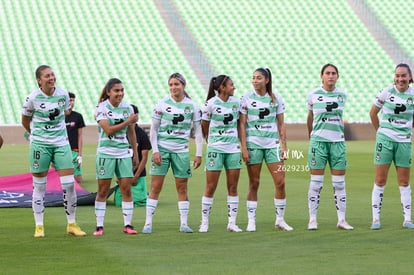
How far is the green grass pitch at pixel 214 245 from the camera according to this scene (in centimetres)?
919

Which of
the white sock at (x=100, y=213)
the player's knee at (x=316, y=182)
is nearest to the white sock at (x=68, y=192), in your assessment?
the white sock at (x=100, y=213)

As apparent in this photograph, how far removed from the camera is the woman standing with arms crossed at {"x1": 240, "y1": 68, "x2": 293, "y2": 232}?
1245cm

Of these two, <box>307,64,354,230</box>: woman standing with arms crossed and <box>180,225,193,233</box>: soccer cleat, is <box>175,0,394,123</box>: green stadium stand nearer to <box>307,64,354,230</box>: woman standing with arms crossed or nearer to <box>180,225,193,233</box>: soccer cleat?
<box>307,64,354,230</box>: woman standing with arms crossed

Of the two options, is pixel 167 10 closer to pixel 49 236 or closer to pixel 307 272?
pixel 49 236

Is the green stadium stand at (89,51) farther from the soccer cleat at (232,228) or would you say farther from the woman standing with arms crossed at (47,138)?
the soccer cleat at (232,228)

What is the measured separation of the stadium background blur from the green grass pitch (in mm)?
26705

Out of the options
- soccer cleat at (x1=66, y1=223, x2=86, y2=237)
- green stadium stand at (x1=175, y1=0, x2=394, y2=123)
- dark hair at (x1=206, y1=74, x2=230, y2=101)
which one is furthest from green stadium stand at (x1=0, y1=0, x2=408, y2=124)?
soccer cleat at (x1=66, y1=223, x2=86, y2=237)

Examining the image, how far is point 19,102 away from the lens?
41.8 m

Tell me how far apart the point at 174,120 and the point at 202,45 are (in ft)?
112

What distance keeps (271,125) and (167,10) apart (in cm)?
3631

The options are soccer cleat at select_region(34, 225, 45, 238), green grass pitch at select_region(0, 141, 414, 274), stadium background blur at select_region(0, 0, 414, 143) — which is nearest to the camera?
green grass pitch at select_region(0, 141, 414, 274)

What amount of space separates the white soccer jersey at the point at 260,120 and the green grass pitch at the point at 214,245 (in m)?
1.13

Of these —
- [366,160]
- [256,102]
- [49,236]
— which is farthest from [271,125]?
[366,160]

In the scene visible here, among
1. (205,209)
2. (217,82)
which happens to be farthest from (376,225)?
(217,82)
